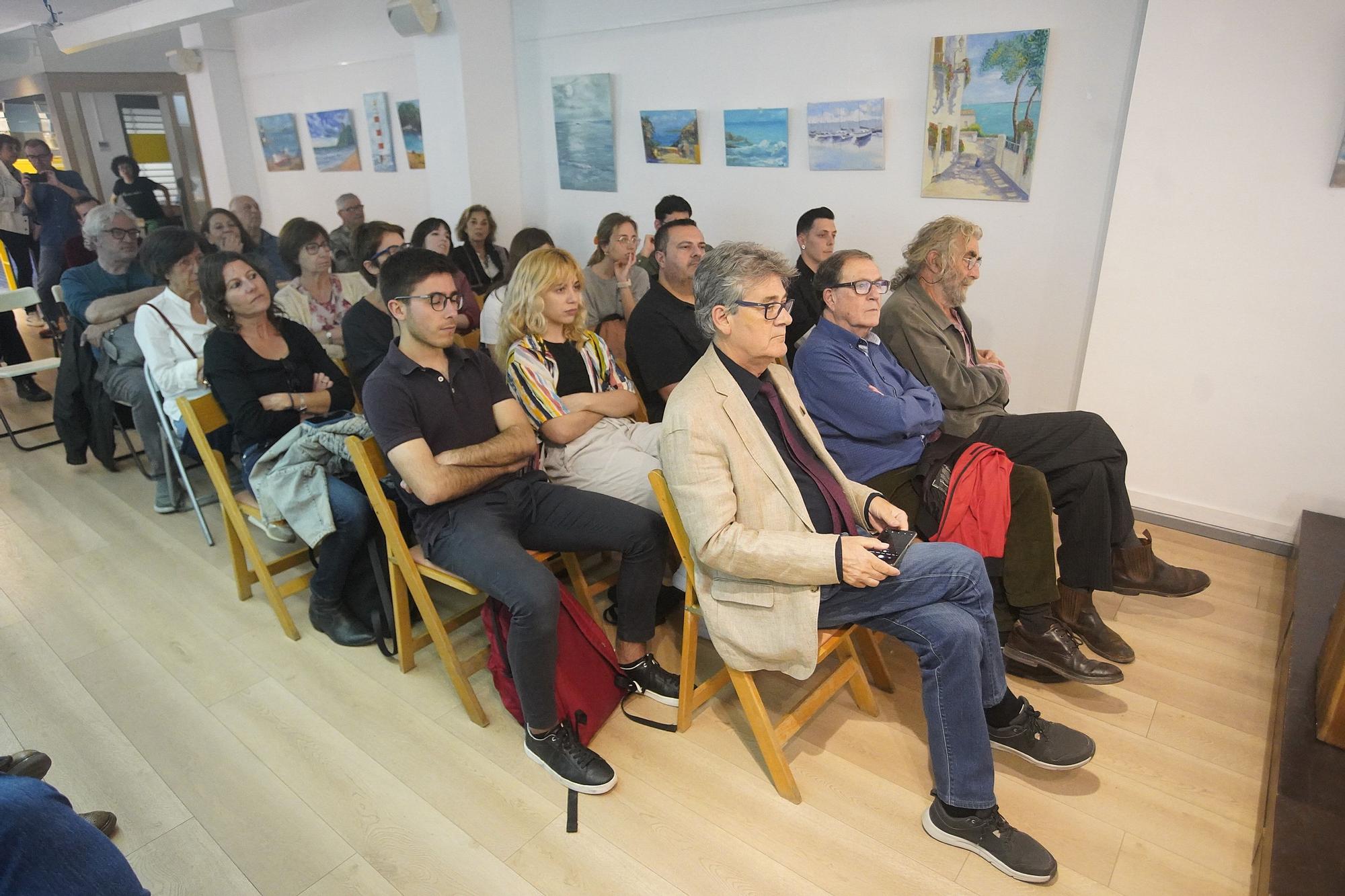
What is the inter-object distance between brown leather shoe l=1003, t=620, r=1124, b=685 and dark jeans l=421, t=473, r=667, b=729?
122 centimetres

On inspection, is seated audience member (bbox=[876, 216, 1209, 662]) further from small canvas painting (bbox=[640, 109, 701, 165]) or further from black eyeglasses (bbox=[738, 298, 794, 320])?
small canvas painting (bbox=[640, 109, 701, 165])

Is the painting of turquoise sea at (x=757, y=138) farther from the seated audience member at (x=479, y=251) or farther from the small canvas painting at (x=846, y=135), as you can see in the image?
the seated audience member at (x=479, y=251)

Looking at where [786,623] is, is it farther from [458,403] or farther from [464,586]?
[458,403]

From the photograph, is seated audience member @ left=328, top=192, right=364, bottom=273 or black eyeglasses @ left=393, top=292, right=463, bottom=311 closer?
black eyeglasses @ left=393, top=292, right=463, bottom=311

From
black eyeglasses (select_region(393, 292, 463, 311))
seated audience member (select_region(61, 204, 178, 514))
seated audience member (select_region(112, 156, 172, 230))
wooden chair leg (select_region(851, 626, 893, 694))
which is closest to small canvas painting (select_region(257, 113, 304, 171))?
seated audience member (select_region(112, 156, 172, 230))

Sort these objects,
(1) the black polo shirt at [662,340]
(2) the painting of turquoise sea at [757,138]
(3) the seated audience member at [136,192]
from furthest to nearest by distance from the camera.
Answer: (3) the seated audience member at [136,192], (2) the painting of turquoise sea at [757,138], (1) the black polo shirt at [662,340]

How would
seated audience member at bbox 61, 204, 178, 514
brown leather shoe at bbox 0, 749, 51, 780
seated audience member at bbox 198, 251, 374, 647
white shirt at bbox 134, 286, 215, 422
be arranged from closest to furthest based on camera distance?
brown leather shoe at bbox 0, 749, 51, 780 < seated audience member at bbox 198, 251, 374, 647 < white shirt at bbox 134, 286, 215, 422 < seated audience member at bbox 61, 204, 178, 514

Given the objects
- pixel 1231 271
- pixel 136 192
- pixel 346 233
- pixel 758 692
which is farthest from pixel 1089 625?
pixel 136 192

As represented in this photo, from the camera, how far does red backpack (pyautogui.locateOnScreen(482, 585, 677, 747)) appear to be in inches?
93.8

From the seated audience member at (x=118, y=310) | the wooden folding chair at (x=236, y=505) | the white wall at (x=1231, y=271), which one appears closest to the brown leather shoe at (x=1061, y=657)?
the white wall at (x=1231, y=271)

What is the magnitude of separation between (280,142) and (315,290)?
4647 mm

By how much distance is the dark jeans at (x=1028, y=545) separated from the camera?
7.99 ft

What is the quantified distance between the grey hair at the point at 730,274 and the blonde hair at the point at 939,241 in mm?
1025

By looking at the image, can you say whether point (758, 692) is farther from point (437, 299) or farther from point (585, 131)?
point (585, 131)
